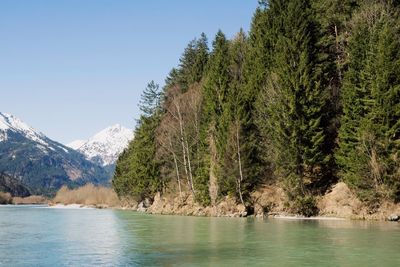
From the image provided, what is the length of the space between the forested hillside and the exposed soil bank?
110 centimetres

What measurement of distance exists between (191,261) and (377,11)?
48370 mm

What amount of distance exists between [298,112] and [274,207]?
1211 cm

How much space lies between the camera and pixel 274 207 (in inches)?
2415

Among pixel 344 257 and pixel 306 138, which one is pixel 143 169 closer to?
pixel 306 138

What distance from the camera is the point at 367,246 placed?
27375mm

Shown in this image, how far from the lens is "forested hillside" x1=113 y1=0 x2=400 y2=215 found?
49906mm

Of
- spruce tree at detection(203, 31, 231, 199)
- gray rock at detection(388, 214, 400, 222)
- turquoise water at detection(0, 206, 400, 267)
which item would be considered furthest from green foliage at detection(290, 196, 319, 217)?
turquoise water at detection(0, 206, 400, 267)

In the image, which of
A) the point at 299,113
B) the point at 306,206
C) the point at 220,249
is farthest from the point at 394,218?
the point at 220,249

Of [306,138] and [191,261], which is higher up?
[306,138]

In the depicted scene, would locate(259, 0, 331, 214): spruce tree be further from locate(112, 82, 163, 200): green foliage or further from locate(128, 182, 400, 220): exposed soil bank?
locate(112, 82, 163, 200): green foliage

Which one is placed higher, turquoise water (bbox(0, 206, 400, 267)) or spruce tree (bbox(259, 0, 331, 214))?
spruce tree (bbox(259, 0, 331, 214))

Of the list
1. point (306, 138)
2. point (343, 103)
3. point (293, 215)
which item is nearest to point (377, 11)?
point (343, 103)

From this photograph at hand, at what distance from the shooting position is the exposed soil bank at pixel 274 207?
49.9m

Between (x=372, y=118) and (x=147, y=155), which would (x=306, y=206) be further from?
(x=147, y=155)
